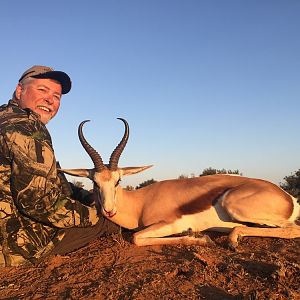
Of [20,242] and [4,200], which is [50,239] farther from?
[4,200]

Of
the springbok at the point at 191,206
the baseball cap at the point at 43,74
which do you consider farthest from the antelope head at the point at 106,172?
the baseball cap at the point at 43,74

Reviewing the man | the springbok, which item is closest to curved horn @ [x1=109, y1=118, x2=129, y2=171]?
the springbok

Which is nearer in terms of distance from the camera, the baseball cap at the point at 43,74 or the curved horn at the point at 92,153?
the baseball cap at the point at 43,74

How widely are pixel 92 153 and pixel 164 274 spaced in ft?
10.2

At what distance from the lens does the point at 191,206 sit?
6070 millimetres

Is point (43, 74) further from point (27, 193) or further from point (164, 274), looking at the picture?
point (164, 274)

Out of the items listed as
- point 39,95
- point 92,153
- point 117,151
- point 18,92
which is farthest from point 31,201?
point 117,151

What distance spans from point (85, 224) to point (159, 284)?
71.1 inches

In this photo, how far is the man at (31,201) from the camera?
14.2 ft

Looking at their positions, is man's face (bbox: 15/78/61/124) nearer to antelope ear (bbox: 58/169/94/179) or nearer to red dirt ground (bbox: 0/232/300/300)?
antelope ear (bbox: 58/169/94/179)

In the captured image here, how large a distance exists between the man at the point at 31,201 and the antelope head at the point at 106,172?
762 mm

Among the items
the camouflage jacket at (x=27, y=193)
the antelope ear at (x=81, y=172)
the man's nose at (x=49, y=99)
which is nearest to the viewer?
the camouflage jacket at (x=27, y=193)

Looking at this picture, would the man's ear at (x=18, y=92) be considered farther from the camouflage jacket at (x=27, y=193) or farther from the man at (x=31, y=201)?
the camouflage jacket at (x=27, y=193)

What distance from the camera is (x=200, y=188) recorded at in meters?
6.27
